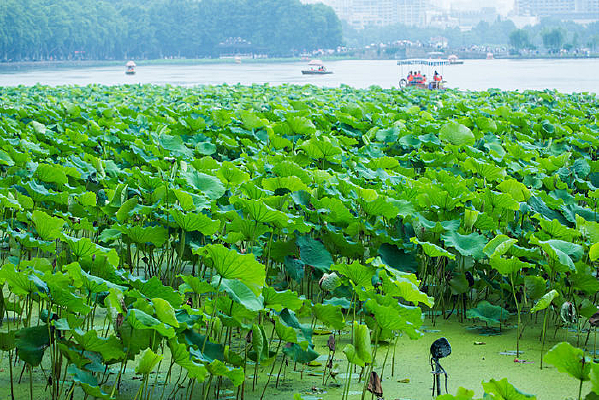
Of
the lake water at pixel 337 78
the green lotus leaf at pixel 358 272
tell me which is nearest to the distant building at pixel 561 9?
the lake water at pixel 337 78

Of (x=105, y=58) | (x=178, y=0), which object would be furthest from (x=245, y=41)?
(x=105, y=58)

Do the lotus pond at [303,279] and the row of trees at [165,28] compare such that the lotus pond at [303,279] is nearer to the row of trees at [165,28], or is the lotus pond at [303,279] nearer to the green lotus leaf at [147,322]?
the green lotus leaf at [147,322]

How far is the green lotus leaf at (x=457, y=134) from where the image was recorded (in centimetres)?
465

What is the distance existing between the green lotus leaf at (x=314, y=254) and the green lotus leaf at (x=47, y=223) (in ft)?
3.05

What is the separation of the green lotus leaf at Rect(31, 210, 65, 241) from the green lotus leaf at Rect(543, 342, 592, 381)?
163 cm

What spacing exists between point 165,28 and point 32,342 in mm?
67229

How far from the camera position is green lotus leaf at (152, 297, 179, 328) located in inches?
73.7

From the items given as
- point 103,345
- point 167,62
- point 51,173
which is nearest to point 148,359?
point 103,345

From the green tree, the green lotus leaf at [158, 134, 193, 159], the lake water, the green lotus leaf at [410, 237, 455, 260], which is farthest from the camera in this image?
the green tree

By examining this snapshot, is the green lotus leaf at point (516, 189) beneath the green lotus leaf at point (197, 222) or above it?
beneath

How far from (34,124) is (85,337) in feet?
11.5

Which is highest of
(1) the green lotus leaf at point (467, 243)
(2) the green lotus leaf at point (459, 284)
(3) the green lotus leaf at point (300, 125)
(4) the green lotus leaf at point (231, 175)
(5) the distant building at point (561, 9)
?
(5) the distant building at point (561, 9)

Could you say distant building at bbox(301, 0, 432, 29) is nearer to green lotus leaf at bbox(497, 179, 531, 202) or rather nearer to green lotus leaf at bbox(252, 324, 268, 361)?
green lotus leaf at bbox(497, 179, 531, 202)

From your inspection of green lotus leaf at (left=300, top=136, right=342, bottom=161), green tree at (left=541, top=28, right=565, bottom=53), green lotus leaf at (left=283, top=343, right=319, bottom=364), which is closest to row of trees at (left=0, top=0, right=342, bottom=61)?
green tree at (left=541, top=28, right=565, bottom=53)
